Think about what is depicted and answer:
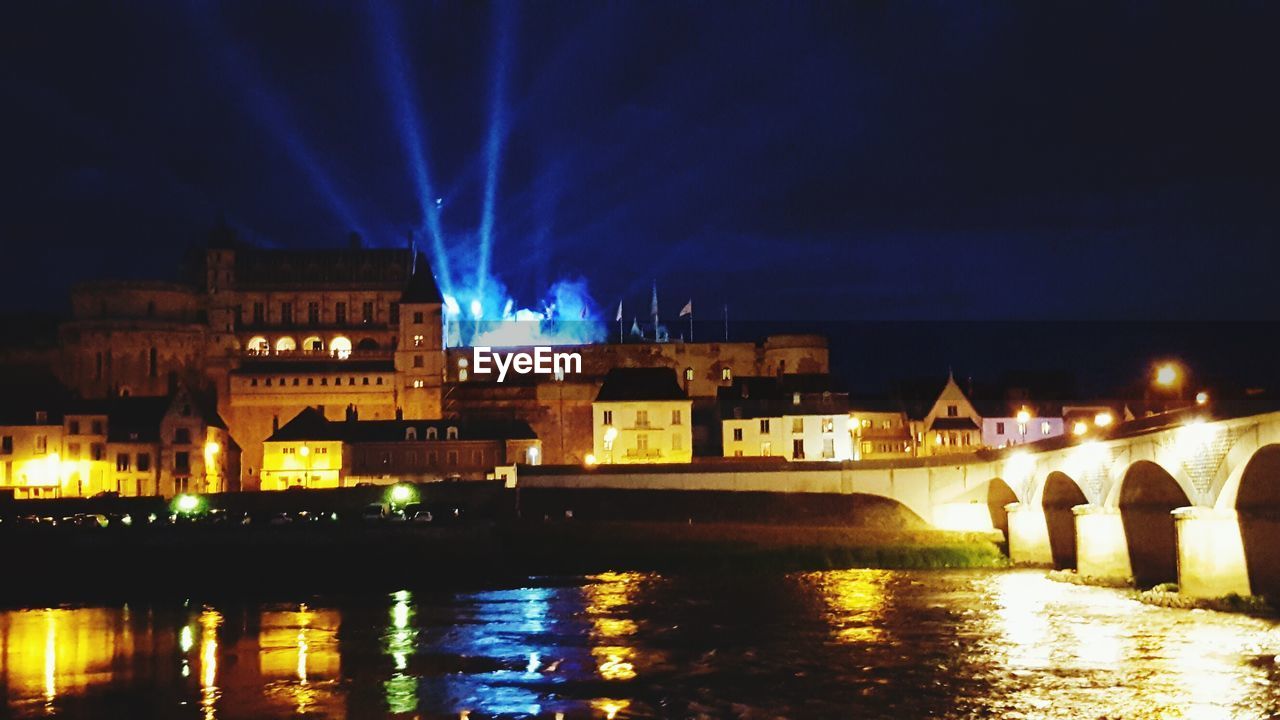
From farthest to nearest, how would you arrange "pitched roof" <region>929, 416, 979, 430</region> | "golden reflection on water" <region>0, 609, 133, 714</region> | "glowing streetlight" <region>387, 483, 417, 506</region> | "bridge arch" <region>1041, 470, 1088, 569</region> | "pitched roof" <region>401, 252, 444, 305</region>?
"pitched roof" <region>401, 252, 444, 305</region>, "pitched roof" <region>929, 416, 979, 430</region>, "glowing streetlight" <region>387, 483, 417, 506</region>, "bridge arch" <region>1041, 470, 1088, 569</region>, "golden reflection on water" <region>0, 609, 133, 714</region>

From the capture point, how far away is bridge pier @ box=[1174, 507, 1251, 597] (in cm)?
4353

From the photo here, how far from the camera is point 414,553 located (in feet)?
206

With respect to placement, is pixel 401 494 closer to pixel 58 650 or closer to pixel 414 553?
pixel 414 553

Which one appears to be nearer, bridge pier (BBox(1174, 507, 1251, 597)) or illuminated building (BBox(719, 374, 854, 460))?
bridge pier (BBox(1174, 507, 1251, 597))

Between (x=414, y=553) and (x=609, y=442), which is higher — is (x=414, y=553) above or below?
below

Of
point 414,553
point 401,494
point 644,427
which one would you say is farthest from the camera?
point 644,427

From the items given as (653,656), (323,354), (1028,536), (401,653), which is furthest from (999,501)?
(323,354)

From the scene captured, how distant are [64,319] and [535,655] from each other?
286 feet

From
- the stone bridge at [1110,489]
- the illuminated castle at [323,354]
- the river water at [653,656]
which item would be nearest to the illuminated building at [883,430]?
the illuminated castle at [323,354]

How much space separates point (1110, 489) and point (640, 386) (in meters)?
42.1

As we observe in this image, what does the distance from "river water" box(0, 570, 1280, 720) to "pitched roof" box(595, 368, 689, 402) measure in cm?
3525

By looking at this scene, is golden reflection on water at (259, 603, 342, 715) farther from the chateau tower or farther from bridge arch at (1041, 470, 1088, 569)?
the chateau tower

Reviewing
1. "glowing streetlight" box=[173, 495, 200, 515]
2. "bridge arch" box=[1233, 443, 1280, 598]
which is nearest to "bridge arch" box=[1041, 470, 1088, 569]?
"bridge arch" box=[1233, 443, 1280, 598]

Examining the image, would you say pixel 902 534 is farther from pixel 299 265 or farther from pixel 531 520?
pixel 299 265
